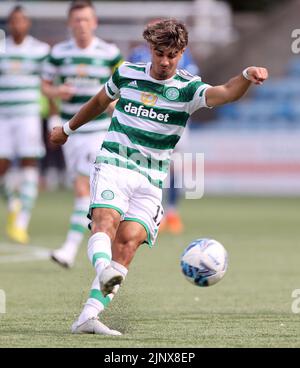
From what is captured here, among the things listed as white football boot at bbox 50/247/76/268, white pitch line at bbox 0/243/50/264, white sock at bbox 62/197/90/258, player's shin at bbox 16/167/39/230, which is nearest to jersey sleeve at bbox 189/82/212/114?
white football boot at bbox 50/247/76/268

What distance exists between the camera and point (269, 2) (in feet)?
98.0

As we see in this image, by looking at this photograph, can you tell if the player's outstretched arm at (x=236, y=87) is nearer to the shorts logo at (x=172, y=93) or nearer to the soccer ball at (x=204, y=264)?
the shorts logo at (x=172, y=93)

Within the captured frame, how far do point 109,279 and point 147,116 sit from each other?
3.96 ft

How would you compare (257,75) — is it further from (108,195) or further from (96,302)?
(96,302)

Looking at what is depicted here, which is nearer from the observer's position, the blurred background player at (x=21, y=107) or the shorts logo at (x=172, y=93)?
the shorts logo at (x=172, y=93)

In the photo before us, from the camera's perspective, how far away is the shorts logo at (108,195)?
6.09m

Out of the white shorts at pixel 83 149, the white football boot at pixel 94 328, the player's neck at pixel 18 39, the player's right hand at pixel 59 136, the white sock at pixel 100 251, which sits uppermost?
the player's neck at pixel 18 39

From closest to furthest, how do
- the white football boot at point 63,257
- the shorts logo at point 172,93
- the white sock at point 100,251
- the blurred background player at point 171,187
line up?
the white sock at point 100,251 → the shorts logo at point 172,93 → the white football boot at point 63,257 → the blurred background player at point 171,187

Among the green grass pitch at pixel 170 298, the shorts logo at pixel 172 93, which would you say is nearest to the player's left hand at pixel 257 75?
the shorts logo at pixel 172 93

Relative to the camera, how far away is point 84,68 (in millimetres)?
9930

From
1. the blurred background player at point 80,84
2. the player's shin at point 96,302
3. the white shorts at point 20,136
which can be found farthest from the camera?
the white shorts at point 20,136

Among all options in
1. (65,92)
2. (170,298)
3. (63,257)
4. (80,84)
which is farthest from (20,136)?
(170,298)

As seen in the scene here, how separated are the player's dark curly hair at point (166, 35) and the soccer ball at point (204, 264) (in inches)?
46.5
